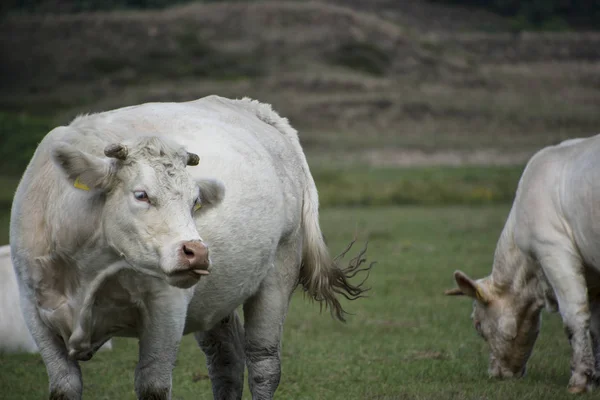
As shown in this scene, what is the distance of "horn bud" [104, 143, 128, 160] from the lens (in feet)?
18.1

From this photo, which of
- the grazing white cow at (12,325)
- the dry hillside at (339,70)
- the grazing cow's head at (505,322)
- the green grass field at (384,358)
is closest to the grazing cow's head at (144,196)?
the green grass field at (384,358)

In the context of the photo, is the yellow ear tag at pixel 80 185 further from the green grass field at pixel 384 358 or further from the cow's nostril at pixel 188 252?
the green grass field at pixel 384 358

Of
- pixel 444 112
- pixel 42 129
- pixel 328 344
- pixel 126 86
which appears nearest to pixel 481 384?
pixel 328 344

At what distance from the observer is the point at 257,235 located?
6.78 metres

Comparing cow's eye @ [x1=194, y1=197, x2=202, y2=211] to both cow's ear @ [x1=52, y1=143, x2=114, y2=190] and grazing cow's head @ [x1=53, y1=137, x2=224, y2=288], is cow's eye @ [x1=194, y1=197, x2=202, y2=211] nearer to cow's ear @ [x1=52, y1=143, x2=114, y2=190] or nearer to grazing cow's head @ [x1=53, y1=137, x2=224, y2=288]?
grazing cow's head @ [x1=53, y1=137, x2=224, y2=288]

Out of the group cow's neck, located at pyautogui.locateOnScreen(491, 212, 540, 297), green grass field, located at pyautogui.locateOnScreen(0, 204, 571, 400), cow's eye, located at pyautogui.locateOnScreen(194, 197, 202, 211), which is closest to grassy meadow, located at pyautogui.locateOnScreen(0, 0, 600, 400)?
green grass field, located at pyautogui.locateOnScreen(0, 204, 571, 400)

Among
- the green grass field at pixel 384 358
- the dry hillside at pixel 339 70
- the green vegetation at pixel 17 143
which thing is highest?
the green grass field at pixel 384 358

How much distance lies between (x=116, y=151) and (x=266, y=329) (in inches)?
89.5

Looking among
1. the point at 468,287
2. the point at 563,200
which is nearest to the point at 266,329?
the point at 468,287

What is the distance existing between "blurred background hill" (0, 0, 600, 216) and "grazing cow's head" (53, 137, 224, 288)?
43899 mm

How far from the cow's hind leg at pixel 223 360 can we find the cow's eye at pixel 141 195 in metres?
2.48

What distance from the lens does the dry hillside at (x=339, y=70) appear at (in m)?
57.5

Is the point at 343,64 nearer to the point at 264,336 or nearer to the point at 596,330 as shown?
the point at 596,330

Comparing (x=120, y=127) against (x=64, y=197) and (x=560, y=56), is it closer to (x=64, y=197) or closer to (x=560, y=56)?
(x=64, y=197)
